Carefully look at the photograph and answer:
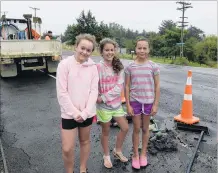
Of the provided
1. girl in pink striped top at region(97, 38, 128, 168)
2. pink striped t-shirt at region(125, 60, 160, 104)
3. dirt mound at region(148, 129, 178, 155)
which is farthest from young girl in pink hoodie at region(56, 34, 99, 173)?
dirt mound at region(148, 129, 178, 155)

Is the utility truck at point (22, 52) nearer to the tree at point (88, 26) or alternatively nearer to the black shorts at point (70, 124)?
the black shorts at point (70, 124)

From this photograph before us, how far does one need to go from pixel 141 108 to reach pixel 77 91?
94 centimetres

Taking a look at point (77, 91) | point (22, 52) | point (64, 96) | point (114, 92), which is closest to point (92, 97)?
point (77, 91)

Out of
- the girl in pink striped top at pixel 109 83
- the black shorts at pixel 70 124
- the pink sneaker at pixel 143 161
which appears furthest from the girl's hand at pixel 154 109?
the black shorts at pixel 70 124

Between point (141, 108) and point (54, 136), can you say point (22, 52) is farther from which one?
point (141, 108)

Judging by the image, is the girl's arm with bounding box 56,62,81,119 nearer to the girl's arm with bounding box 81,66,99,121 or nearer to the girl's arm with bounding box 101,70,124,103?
the girl's arm with bounding box 81,66,99,121

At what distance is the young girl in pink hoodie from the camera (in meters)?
2.76

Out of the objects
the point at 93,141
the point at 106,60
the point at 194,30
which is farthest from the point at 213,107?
the point at 194,30

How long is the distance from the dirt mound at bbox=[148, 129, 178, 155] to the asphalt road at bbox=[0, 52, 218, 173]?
8 cm

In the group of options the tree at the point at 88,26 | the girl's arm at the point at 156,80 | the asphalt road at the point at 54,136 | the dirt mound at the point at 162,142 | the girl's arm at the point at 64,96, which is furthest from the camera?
the tree at the point at 88,26

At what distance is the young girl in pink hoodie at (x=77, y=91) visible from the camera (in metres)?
2.76

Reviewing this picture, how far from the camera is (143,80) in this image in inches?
128

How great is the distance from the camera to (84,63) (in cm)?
285

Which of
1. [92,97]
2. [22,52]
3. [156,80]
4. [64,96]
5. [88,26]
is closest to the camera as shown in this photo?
[64,96]
